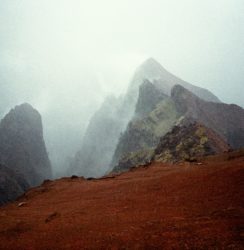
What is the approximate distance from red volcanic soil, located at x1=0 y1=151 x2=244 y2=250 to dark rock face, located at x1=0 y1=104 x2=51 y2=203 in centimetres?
12320

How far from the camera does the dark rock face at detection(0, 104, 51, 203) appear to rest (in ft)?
504

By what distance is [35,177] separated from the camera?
154500 mm

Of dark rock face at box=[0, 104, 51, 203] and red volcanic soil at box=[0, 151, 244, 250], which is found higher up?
dark rock face at box=[0, 104, 51, 203]

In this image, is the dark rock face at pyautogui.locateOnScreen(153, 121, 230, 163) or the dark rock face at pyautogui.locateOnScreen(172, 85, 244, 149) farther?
the dark rock face at pyautogui.locateOnScreen(172, 85, 244, 149)

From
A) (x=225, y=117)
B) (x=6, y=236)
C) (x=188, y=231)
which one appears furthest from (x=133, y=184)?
(x=225, y=117)

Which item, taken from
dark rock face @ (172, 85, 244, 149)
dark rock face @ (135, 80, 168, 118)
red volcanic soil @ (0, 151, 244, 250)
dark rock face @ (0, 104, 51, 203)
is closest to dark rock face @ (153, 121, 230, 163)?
red volcanic soil @ (0, 151, 244, 250)

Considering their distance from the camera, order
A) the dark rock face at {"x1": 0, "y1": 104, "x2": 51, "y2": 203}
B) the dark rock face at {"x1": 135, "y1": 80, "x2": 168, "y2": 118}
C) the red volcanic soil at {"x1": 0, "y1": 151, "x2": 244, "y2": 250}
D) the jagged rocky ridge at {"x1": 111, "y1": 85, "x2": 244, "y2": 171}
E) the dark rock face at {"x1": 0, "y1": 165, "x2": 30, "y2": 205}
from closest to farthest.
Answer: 1. the red volcanic soil at {"x1": 0, "y1": 151, "x2": 244, "y2": 250}
2. the dark rock face at {"x1": 0, "y1": 165, "x2": 30, "y2": 205}
3. the jagged rocky ridge at {"x1": 111, "y1": 85, "x2": 244, "y2": 171}
4. the dark rock face at {"x1": 135, "y1": 80, "x2": 168, "y2": 118}
5. the dark rock face at {"x1": 0, "y1": 104, "x2": 51, "y2": 203}

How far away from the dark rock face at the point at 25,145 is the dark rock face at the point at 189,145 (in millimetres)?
90048

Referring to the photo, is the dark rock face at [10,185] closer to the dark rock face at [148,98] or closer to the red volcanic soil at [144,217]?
the dark rock face at [148,98]

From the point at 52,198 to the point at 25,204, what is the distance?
2185 mm

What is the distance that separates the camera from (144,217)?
665 inches

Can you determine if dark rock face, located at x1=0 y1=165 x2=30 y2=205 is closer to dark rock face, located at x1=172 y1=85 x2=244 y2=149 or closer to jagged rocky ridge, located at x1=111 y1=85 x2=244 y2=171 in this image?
jagged rocky ridge, located at x1=111 y1=85 x2=244 y2=171

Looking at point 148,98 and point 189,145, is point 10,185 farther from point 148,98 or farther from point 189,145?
point 148,98

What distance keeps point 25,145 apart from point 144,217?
159m
